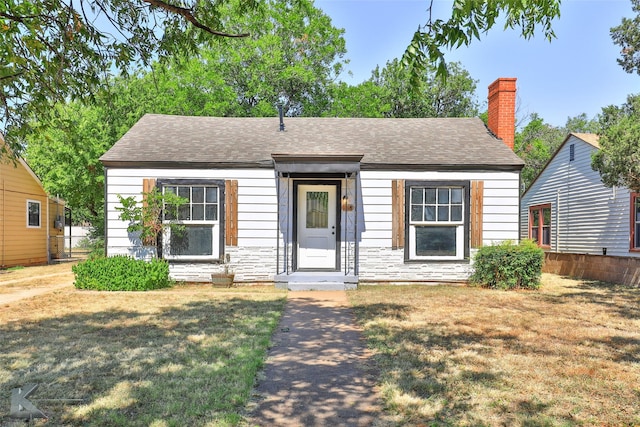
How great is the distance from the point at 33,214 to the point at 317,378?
18617 millimetres

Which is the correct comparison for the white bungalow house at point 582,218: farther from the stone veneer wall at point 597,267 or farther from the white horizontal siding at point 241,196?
the white horizontal siding at point 241,196

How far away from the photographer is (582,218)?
16969 millimetres

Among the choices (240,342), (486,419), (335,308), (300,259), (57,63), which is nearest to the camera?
(486,419)

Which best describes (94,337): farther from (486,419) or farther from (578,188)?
(578,188)

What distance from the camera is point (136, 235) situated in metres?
11.5

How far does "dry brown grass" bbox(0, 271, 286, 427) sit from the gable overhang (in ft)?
10.7

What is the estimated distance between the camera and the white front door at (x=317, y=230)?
1198 centimetres

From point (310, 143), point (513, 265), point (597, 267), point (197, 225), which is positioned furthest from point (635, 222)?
point (197, 225)

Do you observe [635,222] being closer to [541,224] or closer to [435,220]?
[541,224]

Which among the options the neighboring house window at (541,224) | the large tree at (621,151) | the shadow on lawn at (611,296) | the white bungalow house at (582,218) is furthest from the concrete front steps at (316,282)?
the neighboring house window at (541,224)

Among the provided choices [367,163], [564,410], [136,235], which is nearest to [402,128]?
[367,163]

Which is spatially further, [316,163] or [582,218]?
[582,218]

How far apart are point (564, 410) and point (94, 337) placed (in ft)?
17.7

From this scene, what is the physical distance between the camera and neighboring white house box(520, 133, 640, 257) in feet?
48.5
